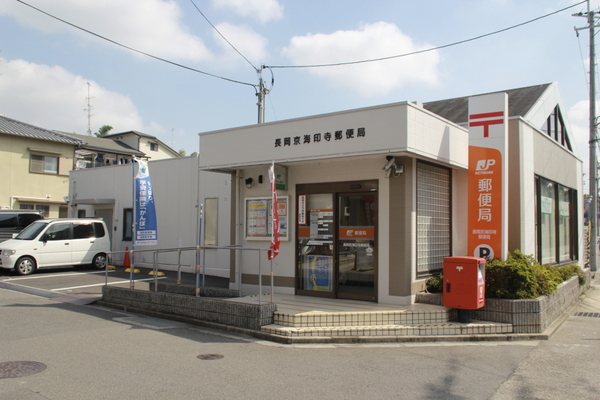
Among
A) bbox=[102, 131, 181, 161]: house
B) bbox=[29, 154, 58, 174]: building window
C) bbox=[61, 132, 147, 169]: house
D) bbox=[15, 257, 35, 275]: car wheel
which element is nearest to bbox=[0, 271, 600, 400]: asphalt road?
bbox=[15, 257, 35, 275]: car wheel

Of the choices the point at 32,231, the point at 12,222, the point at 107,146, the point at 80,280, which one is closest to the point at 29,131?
the point at 107,146

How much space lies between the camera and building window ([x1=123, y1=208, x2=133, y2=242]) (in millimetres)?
18641

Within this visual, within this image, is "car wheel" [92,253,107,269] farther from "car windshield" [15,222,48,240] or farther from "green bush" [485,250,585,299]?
"green bush" [485,250,585,299]

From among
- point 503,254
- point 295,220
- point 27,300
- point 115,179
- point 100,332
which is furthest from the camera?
point 115,179

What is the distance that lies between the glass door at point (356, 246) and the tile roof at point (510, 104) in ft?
16.8

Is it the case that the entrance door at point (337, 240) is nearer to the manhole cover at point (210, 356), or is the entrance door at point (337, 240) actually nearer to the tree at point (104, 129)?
the manhole cover at point (210, 356)

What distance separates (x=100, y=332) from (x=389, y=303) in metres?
5.13

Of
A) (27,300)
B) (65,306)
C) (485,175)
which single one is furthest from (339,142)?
(27,300)

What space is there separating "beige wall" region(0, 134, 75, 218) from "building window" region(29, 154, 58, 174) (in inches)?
8.7

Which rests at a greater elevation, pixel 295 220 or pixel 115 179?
pixel 115 179

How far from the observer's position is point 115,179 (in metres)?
19.4

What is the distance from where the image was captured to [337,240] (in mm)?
9961

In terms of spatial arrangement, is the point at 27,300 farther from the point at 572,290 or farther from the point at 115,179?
the point at 572,290

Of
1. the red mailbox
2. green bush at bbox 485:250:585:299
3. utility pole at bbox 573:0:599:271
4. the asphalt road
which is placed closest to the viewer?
the asphalt road
